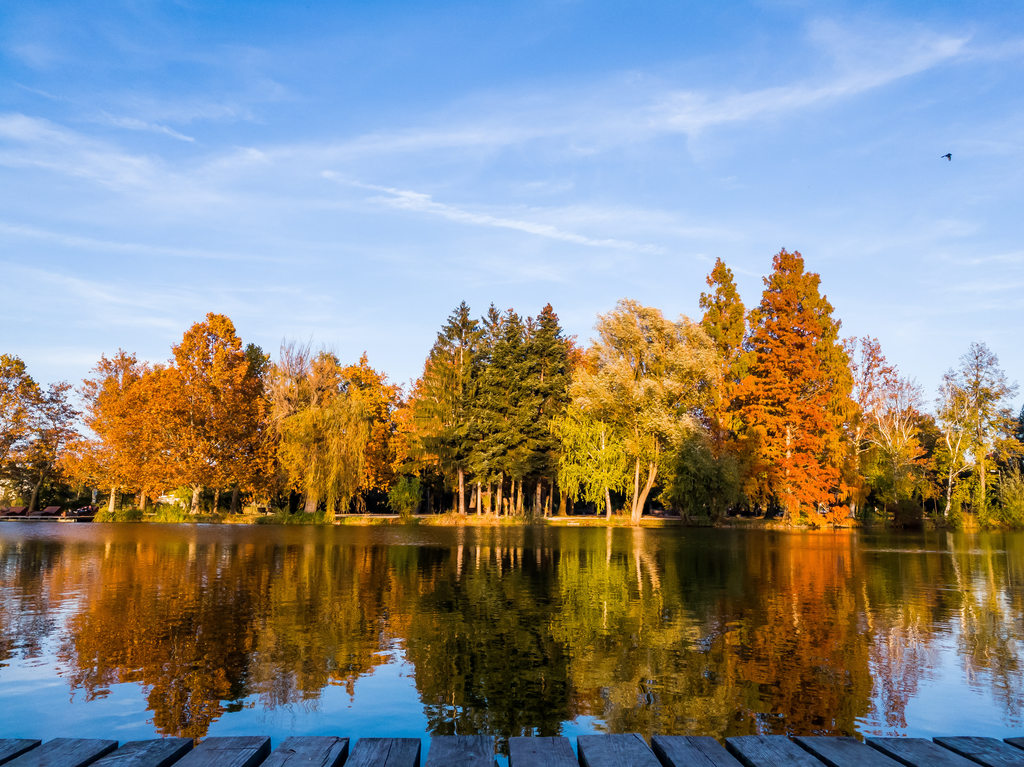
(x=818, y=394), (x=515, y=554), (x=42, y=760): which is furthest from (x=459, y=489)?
(x=42, y=760)

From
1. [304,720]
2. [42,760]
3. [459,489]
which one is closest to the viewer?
[42,760]

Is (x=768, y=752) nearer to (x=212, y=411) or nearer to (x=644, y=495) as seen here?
(x=644, y=495)

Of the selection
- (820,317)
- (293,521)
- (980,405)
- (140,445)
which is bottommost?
(293,521)

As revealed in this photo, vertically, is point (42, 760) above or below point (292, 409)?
below

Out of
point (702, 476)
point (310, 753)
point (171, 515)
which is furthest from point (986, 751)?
point (171, 515)

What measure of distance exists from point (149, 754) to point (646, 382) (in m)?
41.5

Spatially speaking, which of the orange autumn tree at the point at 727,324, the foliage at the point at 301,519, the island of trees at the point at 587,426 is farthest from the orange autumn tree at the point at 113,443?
the orange autumn tree at the point at 727,324

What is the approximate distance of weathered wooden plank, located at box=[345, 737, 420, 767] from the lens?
345 centimetres

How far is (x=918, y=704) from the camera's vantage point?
654 centimetres

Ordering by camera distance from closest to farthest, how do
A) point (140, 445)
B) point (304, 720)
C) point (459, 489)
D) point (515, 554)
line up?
point (304, 720), point (515, 554), point (140, 445), point (459, 489)

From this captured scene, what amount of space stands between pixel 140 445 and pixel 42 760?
5266 cm

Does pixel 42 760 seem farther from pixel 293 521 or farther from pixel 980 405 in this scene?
pixel 980 405

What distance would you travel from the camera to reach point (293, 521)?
46625 mm

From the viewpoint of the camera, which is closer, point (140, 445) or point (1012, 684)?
point (1012, 684)
